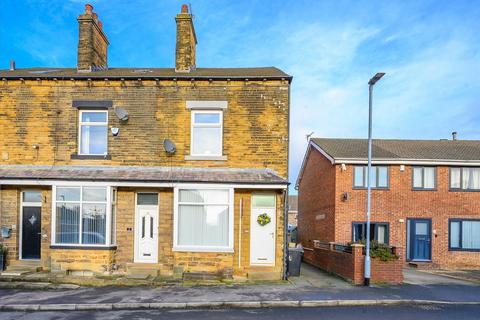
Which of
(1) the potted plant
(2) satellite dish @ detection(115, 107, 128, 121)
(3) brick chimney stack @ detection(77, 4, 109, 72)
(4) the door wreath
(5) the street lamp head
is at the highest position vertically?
(3) brick chimney stack @ detection(77, 4, 109, 72)

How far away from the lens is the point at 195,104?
1391cm

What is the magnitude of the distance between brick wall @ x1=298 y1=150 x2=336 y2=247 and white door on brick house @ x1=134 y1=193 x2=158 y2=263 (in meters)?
9.40

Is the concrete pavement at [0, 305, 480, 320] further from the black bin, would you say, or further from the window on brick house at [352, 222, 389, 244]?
the window on brick house at [352, 222, 389, 244]

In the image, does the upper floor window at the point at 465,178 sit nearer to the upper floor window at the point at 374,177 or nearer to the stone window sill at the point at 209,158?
the upper floor window at the point at 374,177

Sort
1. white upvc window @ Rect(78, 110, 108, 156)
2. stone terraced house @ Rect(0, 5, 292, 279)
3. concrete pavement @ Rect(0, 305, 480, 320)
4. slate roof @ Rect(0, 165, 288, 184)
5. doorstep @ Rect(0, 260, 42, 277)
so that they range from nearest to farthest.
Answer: concrete pavement @ Rect(0, 305, 480, 320) < doorstep @ Rect(0, 260, 42, 277) < slate roof @ Rect(0, 165, 288, 184) < stone terraced house @ Rect(0, 5, 292, 279) < white upvc window @ Rect(78, 110, 108, 156)

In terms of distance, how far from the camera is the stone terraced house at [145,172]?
13.0 metres

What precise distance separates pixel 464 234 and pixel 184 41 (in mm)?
16599

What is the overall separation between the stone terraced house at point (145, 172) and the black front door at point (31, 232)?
0.12 feet

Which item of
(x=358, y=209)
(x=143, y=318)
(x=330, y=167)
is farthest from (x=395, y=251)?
(x=143, y=318)

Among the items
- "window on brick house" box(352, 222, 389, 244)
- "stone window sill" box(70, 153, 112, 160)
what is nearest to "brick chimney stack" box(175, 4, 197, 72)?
"stone window sill" box(70, 153, 112, 160)

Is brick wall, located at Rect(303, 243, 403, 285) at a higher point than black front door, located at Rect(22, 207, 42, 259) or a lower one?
lower

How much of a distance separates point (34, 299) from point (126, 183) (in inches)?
175

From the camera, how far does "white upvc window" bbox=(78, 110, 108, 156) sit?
557 inches

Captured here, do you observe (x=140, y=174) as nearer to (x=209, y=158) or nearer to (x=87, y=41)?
(x=209, y=158)
